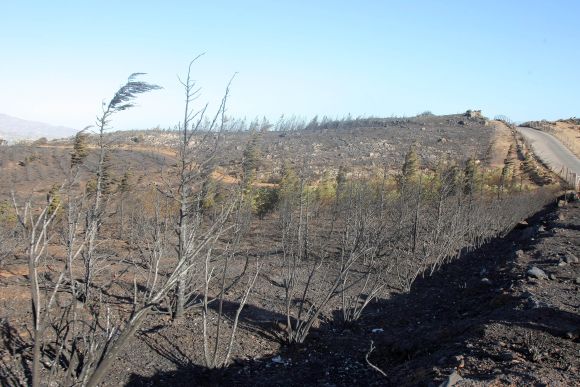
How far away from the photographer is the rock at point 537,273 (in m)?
8.89

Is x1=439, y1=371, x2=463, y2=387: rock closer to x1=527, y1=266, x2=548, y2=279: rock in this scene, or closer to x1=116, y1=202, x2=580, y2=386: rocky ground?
x1=116, y1=202, x2=580, y2=386: rocky ground

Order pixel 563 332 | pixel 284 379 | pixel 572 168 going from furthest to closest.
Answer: pixel 572 168 → pixel 284 379 → pixel 563 332

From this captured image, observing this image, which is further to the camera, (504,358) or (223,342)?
(223,342)

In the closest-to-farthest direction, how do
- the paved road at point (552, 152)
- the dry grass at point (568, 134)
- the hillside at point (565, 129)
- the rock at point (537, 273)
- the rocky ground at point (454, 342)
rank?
the rocky ground at point (454, 342), the rock at point (537, 273), the paved road at point (552, 152), the dry grass at point (568, 134), the hillside at point (565, 129)

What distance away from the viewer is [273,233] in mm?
22594

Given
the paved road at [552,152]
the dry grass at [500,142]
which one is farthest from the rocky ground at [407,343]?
the dry grass at [500,142]

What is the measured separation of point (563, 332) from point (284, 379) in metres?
3.51

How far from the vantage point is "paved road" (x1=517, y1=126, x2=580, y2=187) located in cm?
3198

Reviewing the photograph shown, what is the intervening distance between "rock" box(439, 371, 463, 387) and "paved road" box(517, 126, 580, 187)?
27933 millimetres

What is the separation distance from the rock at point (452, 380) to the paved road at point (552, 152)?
27.9 meters

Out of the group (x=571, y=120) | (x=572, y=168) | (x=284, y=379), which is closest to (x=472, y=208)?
(x=284, y=379)

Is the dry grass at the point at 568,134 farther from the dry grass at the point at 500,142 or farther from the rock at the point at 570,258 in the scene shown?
the rock at the point at 570,258

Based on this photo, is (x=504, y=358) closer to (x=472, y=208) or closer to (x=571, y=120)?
(x=472, y=208)

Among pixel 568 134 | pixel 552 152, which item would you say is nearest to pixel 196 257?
pixel 552 152
